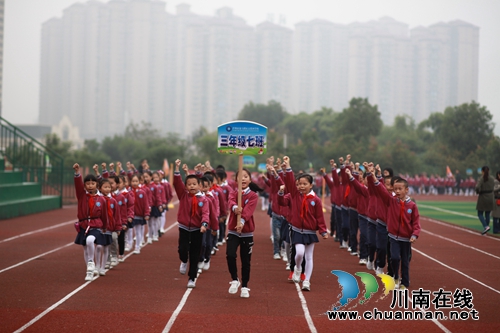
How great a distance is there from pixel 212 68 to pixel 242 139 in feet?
390

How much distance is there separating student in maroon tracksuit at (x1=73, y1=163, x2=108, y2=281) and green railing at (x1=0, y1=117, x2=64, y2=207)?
16.1 m

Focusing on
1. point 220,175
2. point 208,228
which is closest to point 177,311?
point 208,228

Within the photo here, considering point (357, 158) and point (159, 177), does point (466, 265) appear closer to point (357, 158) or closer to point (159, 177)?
point (159, 177)

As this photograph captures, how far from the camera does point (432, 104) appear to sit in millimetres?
130500

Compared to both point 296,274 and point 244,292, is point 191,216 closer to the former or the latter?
point 244,292

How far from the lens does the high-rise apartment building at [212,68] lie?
5039 inches

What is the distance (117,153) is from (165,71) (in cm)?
5705

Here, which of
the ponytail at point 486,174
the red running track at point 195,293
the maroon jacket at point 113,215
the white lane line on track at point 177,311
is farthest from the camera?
the ponytail at point 486,174

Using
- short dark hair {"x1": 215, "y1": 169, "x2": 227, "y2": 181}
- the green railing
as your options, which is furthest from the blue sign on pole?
the green railing

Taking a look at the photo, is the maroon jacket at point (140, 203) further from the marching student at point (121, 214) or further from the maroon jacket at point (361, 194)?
the maroon jacket at point (361, 194)

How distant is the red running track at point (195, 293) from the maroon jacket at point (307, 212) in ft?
3.31

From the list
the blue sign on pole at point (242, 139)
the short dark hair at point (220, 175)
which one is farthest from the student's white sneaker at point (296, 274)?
the short dark hair at point (220, 175)

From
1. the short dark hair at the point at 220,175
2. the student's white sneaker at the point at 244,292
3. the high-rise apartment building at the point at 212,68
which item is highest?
the high-rise apartment building at the point at 212,68

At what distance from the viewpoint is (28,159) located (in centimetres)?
2958
